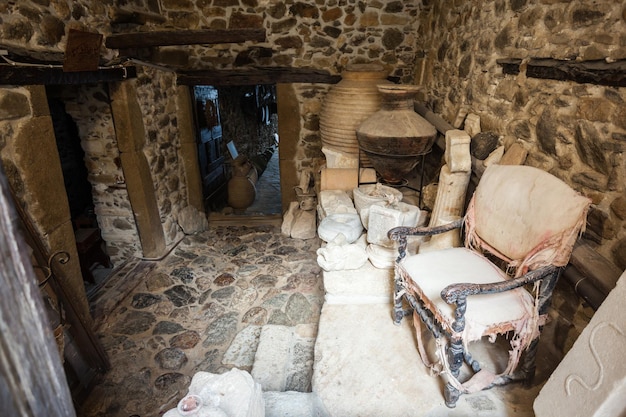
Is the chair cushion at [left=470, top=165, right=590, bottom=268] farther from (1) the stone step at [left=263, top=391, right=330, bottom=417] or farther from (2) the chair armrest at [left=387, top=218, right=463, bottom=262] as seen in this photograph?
(1) the stone step at [left=263, top=391, right=330, bottom=417]

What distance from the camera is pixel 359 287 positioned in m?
2.27

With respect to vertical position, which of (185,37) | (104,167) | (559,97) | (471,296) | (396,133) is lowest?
(104,167)

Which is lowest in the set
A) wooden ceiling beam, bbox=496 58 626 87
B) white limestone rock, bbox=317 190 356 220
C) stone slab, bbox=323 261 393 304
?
stone slab, bbox=323 261 393 304

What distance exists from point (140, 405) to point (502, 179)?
2.51 metres

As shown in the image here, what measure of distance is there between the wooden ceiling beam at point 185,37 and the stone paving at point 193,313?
83.3 inches

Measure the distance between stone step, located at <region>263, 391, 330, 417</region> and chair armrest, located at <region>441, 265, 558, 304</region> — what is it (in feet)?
2.55

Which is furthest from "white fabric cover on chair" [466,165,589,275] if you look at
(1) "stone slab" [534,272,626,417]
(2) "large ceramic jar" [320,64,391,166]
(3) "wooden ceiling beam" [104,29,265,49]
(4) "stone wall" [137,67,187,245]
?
(4) "stone wall" [137,67,187,245]

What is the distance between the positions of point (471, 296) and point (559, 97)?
41.1 inches

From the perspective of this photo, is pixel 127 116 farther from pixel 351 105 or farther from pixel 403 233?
pixel 403 233

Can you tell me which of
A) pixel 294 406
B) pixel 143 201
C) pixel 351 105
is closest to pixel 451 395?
pixel 294 406

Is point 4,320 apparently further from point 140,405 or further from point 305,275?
point 305,275

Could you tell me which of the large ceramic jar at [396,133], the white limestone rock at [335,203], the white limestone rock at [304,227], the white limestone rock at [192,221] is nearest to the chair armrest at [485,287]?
the large ceramic jar at [396,133]

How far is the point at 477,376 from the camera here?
5.28ft

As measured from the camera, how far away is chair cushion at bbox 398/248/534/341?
1460 mm
